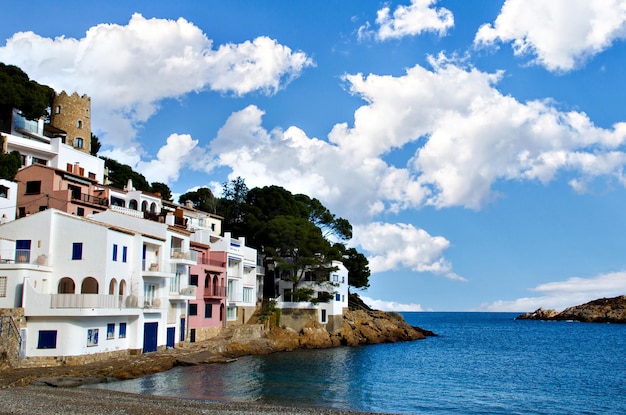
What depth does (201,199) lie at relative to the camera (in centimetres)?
9375

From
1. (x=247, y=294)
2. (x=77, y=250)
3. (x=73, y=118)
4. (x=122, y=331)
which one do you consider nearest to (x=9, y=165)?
(x=77, y=250)

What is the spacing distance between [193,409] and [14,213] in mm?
33904

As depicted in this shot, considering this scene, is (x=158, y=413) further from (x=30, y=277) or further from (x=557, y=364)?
(x=557, y=364)

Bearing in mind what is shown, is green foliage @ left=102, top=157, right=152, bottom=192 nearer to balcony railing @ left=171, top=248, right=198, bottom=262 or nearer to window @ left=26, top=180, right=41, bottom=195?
window @ left=26, top=180, right=41, bottom=195

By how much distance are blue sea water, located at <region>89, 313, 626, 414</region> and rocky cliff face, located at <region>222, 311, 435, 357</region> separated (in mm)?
2398

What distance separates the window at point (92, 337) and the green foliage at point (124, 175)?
169 ft

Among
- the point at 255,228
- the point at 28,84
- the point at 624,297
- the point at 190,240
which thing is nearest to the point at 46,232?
the point at 190,240

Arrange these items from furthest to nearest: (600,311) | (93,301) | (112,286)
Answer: (600,311) → (112,286) → (93,301)

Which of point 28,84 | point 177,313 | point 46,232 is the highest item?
point 28,84

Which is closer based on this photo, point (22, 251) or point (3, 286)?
point (3, 286)

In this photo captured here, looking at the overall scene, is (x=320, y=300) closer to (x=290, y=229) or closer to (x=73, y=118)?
(x=290, y=229)

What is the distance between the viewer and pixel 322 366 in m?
52.2

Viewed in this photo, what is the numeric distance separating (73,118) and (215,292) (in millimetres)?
35311

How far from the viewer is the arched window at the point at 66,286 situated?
4166 centimetres
